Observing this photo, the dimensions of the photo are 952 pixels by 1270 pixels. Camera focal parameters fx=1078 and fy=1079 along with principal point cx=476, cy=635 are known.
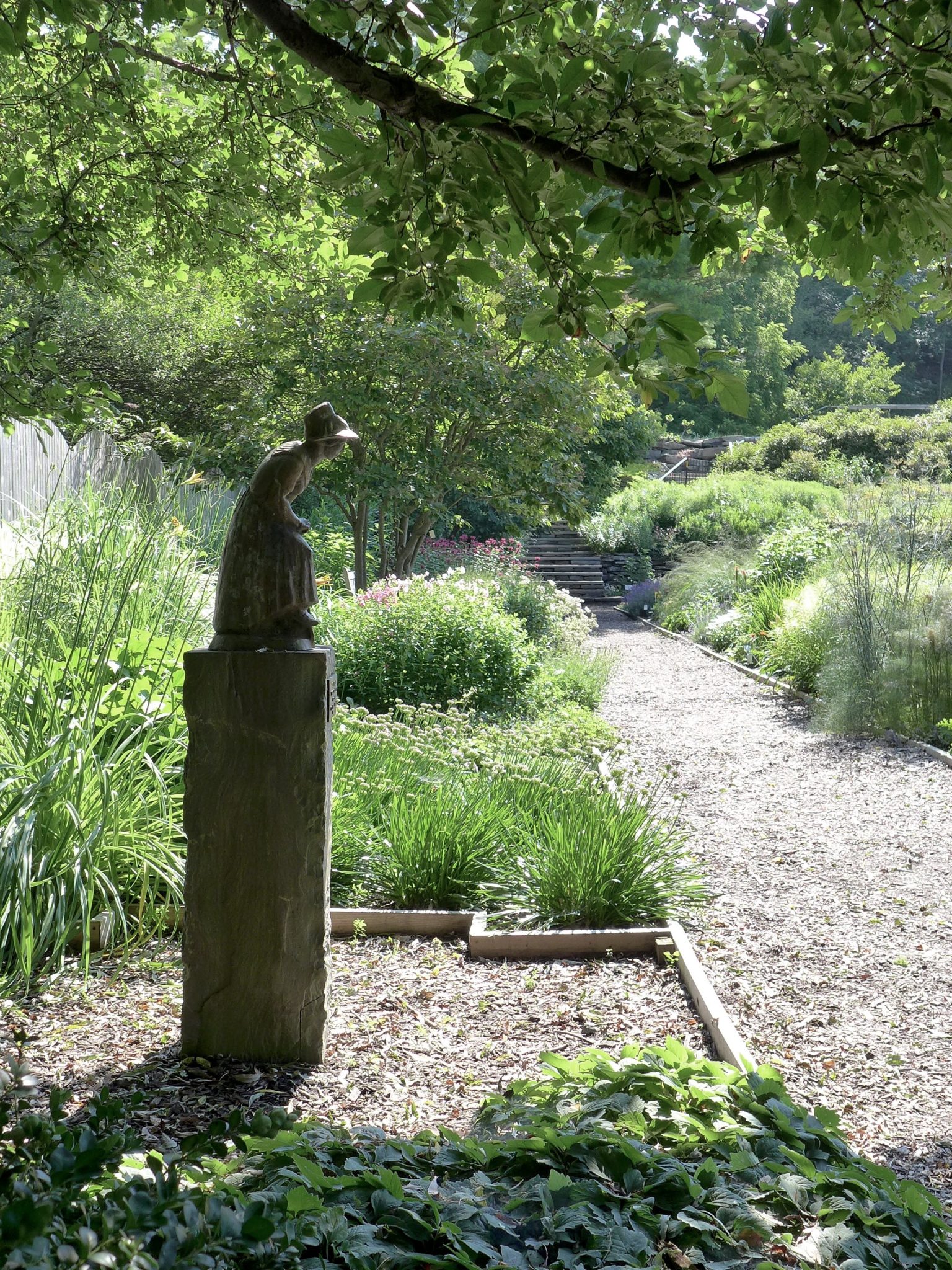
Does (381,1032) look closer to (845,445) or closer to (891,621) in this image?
(891,621)

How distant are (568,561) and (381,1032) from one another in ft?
68.7

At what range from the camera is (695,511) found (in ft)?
80.3

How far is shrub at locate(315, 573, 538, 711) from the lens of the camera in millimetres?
8555

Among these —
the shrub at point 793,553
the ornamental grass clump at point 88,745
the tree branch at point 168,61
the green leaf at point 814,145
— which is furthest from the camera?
the shrub at point 793,553

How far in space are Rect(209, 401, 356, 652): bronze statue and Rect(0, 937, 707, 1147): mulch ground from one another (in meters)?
1.28

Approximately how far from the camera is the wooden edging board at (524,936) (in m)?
4.48

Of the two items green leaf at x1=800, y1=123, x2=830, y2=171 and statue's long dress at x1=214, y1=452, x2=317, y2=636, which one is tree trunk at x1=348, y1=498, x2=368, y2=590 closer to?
statue's long dress at x1=214, y1=452, x2=317, y2=636

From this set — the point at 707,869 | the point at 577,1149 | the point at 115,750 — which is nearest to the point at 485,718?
the point at 707,869

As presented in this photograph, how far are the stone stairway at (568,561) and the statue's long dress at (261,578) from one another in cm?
1834

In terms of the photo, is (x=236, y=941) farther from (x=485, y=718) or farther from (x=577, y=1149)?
(x=485, y=718)

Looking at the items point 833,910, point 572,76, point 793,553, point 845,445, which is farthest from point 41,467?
point 845,445

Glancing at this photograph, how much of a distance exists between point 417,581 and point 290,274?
A: 12.2ft

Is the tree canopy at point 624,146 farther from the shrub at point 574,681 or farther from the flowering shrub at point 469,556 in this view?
the flowering shrub at point 469,556

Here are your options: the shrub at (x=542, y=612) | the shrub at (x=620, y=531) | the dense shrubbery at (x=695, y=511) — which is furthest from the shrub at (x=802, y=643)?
the shrub at (x=620, y=531)
